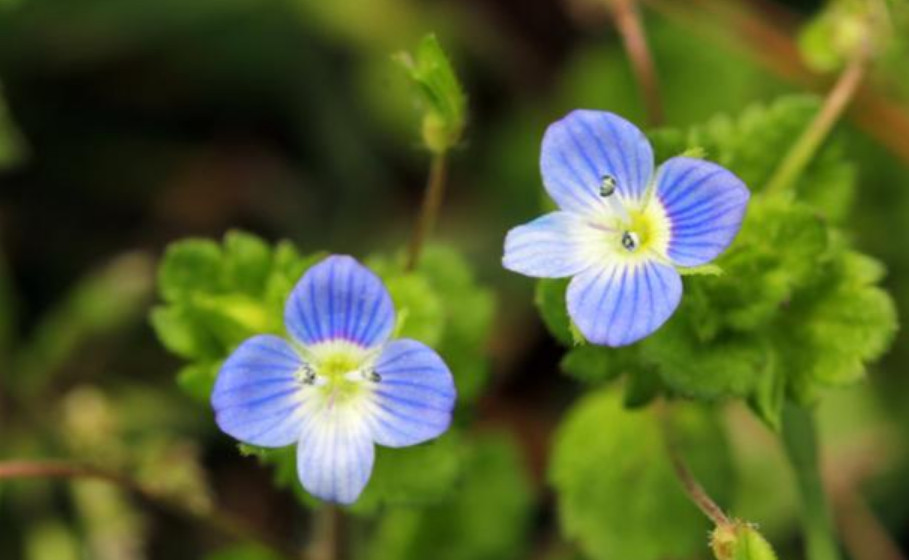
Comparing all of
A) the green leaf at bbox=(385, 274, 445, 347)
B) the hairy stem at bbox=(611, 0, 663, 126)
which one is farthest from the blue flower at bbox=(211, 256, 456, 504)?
the hairy stem at bbox=(611, 0, 663, 126)

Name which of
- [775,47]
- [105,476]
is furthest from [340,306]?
[775,47]

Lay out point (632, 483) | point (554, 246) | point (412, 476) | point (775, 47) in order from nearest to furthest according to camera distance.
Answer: point (554, 246) < point (412, 476) < point (632, 483) < point (775, 47)

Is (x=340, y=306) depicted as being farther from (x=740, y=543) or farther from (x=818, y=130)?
(x=818, y=130)

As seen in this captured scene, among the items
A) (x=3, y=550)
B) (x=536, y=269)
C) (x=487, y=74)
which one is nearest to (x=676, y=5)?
(x=487, y=74)

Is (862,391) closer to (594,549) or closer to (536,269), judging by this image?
(594,549)

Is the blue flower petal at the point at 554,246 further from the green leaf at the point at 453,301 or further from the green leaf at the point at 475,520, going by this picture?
the green leaf at the point at 475,520

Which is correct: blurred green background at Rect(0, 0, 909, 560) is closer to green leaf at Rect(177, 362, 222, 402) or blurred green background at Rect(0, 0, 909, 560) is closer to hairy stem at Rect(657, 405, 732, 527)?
hairy stem at Rect(657, 405, 732, 527)
